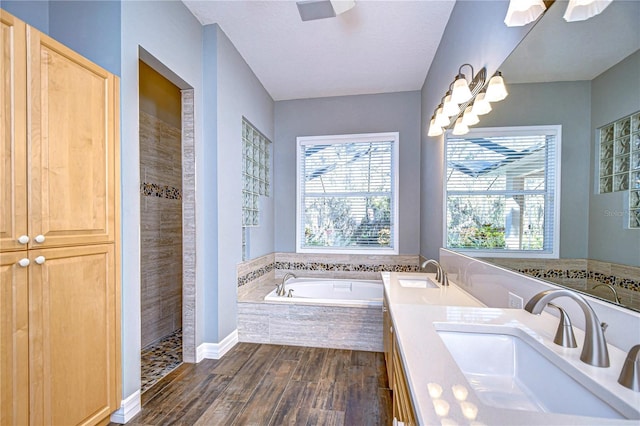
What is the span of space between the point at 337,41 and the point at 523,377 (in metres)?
2.85

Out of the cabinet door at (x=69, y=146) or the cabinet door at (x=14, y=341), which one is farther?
the cabinet door at (x=69, y=146)

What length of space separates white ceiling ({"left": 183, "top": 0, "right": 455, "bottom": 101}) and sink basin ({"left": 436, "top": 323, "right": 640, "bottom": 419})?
2416 millimetres

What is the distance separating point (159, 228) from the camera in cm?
293

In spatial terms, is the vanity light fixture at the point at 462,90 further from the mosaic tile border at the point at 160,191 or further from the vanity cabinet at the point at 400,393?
the mosaic tile border at the point at 160,191

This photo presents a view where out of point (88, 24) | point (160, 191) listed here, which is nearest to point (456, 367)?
point (88, 24)

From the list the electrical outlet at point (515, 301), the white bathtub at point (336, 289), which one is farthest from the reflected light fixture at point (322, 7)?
the white bathtub at point (336, 289)

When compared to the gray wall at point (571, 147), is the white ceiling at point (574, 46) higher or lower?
higher

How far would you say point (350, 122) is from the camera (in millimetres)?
Answer: 3961

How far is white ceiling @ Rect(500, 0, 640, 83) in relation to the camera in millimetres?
788

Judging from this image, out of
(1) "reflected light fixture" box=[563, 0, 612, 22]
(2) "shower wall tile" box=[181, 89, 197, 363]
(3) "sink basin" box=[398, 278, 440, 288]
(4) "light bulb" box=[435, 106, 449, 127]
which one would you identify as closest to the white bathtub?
(3) "sink basin" box=[398, 278, 440, 288]

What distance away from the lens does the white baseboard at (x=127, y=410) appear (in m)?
1.71

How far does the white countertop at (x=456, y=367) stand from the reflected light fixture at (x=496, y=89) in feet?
3.42

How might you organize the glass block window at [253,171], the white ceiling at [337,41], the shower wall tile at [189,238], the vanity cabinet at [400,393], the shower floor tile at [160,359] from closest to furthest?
the vanity cabinet at [400,393], the shower floor tile at [160,359], the white ceiling at [337,41], the shower wall tile at [189,238], the glass block window at [253,171]

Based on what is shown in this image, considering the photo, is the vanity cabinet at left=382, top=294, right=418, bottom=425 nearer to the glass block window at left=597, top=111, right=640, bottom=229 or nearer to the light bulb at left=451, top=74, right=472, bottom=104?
the glass block window at left=597, top=111, right=640, bottom=229
